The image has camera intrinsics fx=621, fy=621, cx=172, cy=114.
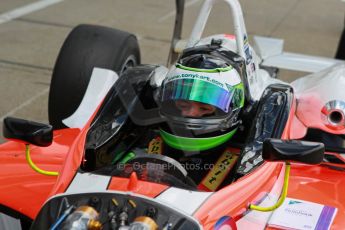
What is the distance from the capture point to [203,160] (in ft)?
10.2

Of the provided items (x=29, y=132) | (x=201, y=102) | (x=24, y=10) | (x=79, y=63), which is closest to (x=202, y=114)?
(x=201, y=102)

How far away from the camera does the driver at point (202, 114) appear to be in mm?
2916

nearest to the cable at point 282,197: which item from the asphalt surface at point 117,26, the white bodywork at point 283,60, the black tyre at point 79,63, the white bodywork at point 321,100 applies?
the white bodywork at point 321,100

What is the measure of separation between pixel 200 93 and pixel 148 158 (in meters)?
0.39

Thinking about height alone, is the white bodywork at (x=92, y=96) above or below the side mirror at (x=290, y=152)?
below

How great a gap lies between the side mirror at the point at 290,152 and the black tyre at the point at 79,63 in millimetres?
1893

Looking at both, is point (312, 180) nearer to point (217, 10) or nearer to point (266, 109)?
point (266, 109)

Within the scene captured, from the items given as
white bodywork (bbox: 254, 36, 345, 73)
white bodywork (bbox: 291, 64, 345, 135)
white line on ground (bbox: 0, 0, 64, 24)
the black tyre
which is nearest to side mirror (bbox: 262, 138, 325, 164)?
white bodywork (bbox: 291, 64, 345, 135)

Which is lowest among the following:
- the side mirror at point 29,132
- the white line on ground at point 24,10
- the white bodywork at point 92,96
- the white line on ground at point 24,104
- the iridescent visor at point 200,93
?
the white line on ground at point 24,104

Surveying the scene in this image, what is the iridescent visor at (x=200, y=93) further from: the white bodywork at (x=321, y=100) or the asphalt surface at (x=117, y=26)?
the asphalt surface at (x=117, y=26)

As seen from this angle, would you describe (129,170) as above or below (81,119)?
above

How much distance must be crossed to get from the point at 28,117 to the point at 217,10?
569 centimetres

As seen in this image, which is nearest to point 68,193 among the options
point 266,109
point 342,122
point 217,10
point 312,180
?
point 266,109

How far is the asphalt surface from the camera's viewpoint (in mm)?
5969
